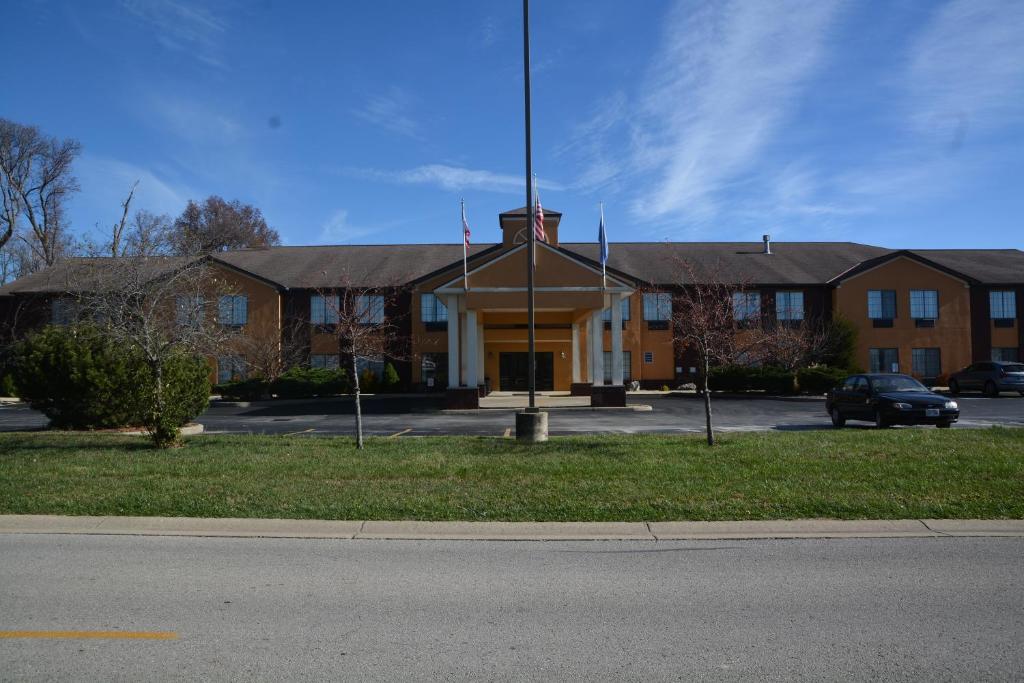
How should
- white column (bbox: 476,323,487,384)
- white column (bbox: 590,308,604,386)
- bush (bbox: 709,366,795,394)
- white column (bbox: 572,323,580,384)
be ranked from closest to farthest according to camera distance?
white column (bbox: 590,308,604,386), white column (bbox: 476,323,487,384), bush (bbox: 709,366,795,394), white column (bbox: 572,323,580,384)

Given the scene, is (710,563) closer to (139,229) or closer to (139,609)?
(139,609)

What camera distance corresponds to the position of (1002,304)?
1628 inches

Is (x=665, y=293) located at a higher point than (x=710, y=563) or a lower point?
higher

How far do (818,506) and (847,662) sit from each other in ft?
15.4

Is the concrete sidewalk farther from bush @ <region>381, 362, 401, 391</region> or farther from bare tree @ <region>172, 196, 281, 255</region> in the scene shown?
bare tree @ <region>172, 196, 281, 255</region>

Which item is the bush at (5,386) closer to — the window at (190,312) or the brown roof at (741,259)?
the window at (190,312)

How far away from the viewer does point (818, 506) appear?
8914 millimetres

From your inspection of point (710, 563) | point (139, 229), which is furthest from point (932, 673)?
point (139, 229)

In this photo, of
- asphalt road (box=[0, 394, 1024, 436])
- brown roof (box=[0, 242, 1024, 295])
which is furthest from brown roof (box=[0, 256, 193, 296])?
brown roof (box=[0, 242, 1024, 295])

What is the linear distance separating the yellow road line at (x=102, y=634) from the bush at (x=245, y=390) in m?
30.5

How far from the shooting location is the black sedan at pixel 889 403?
56.0ft

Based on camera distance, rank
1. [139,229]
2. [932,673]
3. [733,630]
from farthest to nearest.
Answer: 1. [139,229]
2. [733,630]
3. [932,673]

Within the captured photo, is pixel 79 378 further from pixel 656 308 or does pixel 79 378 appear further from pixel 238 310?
pixel 656 308

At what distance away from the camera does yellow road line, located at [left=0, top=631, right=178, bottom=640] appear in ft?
16.4
